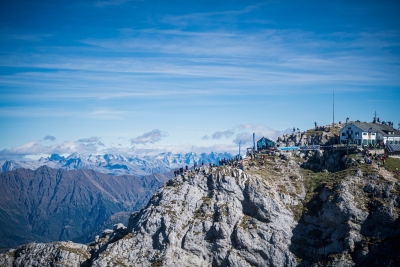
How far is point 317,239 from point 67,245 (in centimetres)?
7429

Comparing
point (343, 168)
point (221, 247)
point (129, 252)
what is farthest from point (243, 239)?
point (343, 168)

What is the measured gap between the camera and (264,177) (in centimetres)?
12156

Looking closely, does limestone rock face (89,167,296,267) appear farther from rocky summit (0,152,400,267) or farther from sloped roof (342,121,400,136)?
sloped roof (342,121,400,136)

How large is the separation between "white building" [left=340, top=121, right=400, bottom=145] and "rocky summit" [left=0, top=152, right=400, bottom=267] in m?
21.7

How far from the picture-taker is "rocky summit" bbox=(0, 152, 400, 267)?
100m

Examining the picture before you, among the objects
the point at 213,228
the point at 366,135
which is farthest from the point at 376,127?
the point at 213,228

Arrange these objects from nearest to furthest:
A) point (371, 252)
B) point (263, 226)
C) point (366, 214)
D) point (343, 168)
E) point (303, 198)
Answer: point (371, 252), point (366, 214), point (263, 226), point (303, 198), point (343, 168)

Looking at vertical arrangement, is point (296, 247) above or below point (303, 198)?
below

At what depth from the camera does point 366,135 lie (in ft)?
457

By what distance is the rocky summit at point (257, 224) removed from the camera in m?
100

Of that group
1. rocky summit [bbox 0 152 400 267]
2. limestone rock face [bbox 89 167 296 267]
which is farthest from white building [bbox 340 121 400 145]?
limestone rock face [bbox 89 167 296 267]

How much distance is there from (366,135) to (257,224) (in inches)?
2196

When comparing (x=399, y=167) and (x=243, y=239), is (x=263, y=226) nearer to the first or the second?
(x=243, y=239)

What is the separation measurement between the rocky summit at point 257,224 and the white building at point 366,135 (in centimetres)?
2173
